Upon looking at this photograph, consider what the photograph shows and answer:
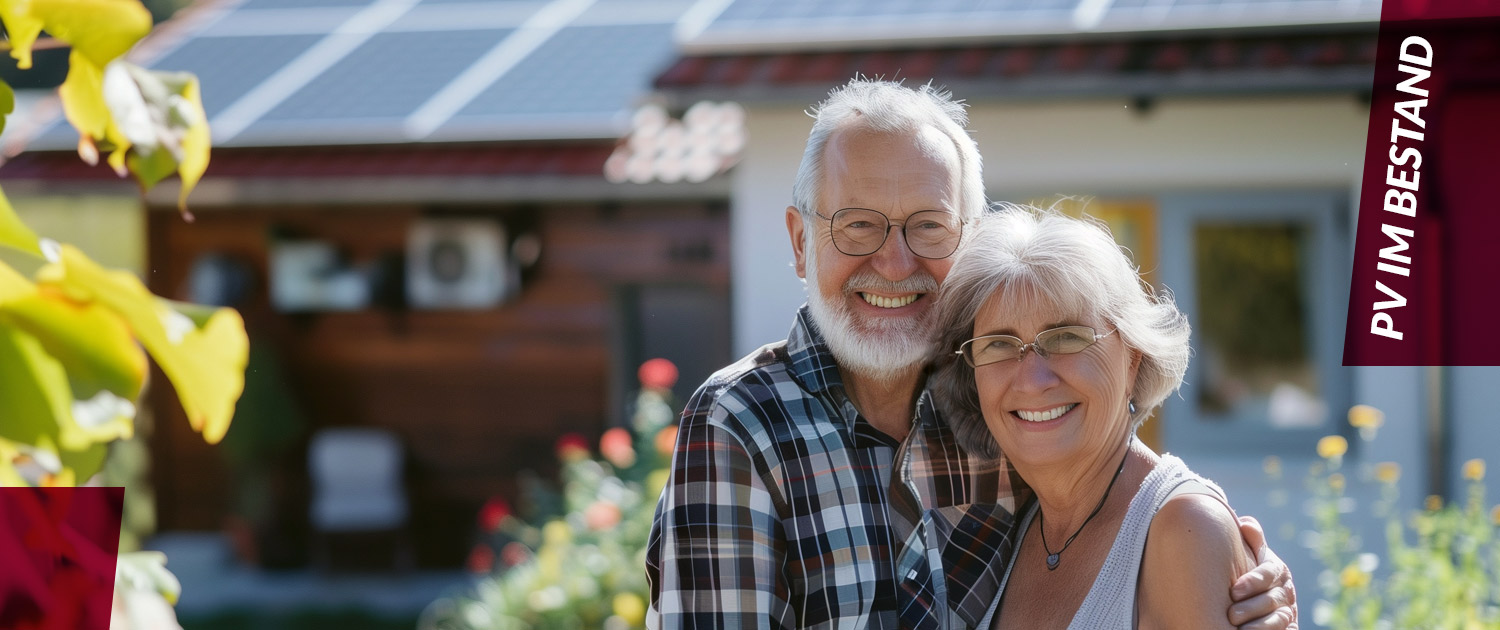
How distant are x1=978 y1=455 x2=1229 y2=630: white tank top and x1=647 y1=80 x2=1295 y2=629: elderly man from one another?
112mm

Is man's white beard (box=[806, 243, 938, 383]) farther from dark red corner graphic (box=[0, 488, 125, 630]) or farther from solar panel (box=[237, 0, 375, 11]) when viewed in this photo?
solar panel (box=[237, 0, 375, 11])

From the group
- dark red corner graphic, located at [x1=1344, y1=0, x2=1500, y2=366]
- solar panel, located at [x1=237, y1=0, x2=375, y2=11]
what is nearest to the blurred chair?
solar panel, located at [x1=237, y1=0, x2=375, y2=11]

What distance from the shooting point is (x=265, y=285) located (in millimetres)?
8188

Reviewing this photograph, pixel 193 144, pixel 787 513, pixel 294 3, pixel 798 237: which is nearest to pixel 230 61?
pixel 294 3

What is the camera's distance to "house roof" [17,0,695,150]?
6965 millimetres

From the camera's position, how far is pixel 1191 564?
155 cm

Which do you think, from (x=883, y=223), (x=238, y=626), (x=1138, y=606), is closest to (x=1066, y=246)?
(x=883, y=223)

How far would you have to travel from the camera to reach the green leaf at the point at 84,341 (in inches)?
31.8

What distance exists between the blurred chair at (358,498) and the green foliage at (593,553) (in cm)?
233

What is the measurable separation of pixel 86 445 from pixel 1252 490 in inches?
205

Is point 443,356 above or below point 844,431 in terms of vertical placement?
below

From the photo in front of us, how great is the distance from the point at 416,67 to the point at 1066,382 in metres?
6.85

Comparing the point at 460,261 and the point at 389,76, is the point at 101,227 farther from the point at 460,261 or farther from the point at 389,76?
the point at 460,261

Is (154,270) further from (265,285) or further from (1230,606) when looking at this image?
(1230,606)
